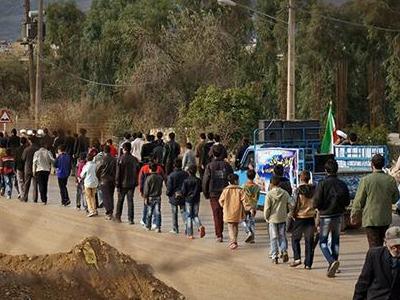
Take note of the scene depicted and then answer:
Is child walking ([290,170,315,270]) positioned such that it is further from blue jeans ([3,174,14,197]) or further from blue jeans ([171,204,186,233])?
blue jeans ([3,174,14,197])

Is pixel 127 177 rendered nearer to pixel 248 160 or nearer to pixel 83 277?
pixel 248 160

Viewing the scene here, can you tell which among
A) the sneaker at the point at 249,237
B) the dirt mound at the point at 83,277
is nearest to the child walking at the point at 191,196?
the sneaker at the point at 249,237

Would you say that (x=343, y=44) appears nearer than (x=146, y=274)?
No

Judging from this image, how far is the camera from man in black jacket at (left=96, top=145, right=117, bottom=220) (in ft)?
69.4

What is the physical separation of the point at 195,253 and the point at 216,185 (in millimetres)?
1764

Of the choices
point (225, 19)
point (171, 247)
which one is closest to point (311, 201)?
point (171, 247)

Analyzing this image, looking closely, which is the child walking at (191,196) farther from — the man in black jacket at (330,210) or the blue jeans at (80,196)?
the blue jeans at (80,196)

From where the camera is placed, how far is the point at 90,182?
71.2 feet

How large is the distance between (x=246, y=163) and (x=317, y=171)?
1867 millimetres

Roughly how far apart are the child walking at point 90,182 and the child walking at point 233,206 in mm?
5318

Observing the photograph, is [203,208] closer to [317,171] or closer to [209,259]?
[317,171]

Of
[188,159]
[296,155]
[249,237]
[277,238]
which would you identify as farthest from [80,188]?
[277,238]

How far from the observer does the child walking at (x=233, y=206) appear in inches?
667

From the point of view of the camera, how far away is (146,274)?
1371 cm
